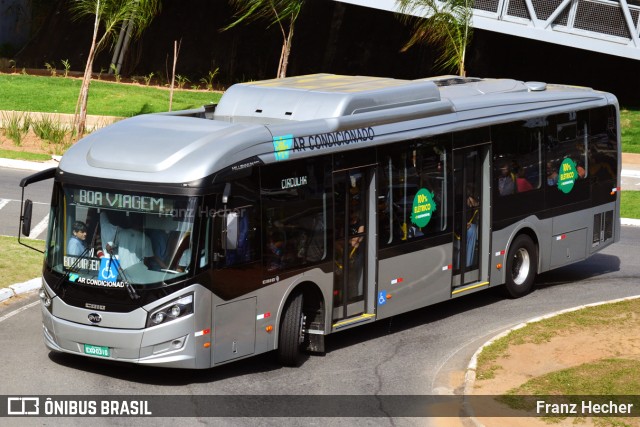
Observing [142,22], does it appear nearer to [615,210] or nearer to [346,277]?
[615,210]

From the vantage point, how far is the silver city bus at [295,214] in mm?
12430

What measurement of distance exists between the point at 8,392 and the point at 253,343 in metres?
2.84

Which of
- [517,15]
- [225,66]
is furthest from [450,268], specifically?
[225,66]

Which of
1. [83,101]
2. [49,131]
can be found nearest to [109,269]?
[83,101]

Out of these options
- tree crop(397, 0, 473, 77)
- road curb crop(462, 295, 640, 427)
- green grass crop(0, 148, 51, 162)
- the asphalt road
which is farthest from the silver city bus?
green grass crop(0, 148, 51, 162)

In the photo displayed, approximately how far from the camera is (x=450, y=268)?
53.7 ft

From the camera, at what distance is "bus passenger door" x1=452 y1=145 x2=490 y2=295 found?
650 inches

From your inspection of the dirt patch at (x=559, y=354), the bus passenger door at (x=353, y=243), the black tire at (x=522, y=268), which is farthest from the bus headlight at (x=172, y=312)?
the black tire at (x=522, y=268)

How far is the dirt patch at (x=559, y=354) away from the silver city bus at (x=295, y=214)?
2.02 meters

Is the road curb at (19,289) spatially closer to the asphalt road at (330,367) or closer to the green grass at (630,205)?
the asphalt road at (330,367)

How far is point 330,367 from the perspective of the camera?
45.7 feet

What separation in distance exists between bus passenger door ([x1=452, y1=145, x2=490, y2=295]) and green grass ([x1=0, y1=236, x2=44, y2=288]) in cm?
657

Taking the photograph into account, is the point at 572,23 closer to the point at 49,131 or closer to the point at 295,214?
the point at 49,131

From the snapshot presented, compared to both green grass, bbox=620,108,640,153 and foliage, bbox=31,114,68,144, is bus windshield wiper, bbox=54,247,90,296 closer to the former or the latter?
foliage, bbox=31,114,68,144
